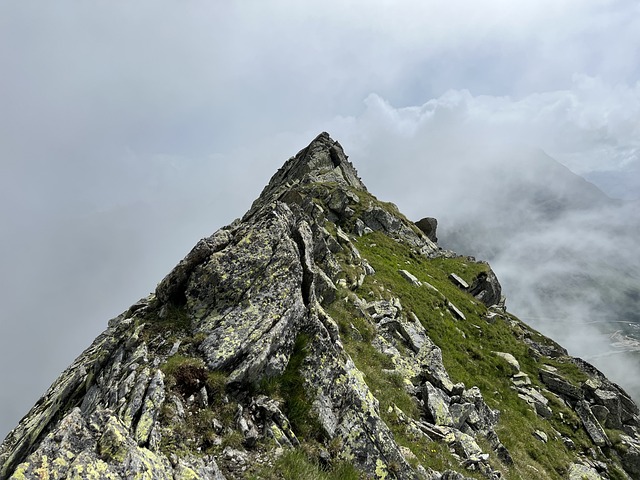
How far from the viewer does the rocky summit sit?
939cm

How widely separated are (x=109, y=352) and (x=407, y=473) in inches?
521

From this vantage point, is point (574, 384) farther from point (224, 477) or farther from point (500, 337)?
point (224, 477)

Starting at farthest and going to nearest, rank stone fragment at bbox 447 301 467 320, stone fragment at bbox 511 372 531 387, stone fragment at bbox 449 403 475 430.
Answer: stone fragment at bbox 447 301 467 320 → stone fragment at bbox 511 372 531 387 → stone fragment at bbox 449 403 475 430

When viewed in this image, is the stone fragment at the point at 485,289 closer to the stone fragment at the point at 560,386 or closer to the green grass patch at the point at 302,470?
the stone fragment at the point at 560,386

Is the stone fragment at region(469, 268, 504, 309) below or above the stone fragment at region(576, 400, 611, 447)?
above

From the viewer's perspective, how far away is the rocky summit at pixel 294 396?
939 cm

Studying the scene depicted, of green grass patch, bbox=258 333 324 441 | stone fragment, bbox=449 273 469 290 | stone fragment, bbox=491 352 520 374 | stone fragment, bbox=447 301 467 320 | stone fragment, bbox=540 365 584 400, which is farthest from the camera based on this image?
stone fragment, bbox=449 273 469 290

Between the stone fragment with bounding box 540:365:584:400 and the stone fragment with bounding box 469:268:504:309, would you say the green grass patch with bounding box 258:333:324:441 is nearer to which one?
the stone fragment with bounding box 540:365:584:400

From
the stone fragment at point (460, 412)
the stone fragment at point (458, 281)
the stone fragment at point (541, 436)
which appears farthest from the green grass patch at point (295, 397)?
the stone fragment at point (458, 281)

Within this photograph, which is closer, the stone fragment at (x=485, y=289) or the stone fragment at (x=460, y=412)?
the stone fragment at (x=460, y=412)

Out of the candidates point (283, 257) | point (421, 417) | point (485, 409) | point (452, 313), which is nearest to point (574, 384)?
point (452, 313)

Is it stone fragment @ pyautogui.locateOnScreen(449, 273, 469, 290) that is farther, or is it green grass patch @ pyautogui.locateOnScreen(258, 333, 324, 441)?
stone fragment @ pyautogui.locateOnScreen(449, 273, 469, 290)

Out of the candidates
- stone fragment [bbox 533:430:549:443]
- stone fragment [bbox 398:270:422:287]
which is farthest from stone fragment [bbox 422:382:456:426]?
stone fragment [bbox 398:270:422:287]

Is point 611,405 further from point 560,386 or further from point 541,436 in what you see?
point 541,436
